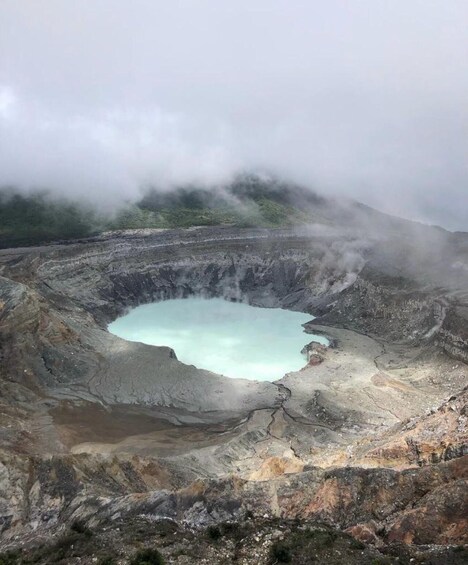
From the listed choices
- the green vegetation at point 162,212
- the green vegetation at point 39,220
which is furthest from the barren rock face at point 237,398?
the green vegetation at point 39,220

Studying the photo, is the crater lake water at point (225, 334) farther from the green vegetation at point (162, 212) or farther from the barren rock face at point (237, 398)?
the green vegetation at point (162, 212)

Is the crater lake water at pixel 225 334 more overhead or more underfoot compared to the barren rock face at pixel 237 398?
more underfoot

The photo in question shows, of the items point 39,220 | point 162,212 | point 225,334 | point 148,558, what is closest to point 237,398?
point 225,334

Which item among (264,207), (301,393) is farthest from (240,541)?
(264,207)

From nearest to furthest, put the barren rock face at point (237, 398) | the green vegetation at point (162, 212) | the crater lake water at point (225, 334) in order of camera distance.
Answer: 1. the barren rock face at point (237, 398)
2. the crater lake water at point (225, 334)
3. the green vegetation at point (162, 212)

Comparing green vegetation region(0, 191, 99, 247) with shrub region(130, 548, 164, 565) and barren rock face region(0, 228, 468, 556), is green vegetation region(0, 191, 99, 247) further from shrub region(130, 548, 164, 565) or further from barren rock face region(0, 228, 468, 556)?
shrub region(130, 548, 164, 565)

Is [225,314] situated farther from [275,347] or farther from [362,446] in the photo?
[362,446]
